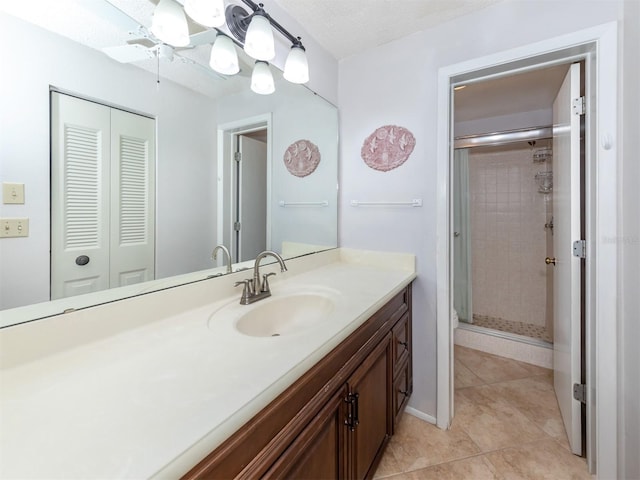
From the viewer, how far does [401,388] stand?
146 centimetres

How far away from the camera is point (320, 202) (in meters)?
1.84

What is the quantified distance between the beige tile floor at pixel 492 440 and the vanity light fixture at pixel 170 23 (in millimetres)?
1983

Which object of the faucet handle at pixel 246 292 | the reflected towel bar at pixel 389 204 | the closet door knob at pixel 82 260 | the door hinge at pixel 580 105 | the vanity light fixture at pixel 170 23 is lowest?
the faucet handle at pixel 246 292

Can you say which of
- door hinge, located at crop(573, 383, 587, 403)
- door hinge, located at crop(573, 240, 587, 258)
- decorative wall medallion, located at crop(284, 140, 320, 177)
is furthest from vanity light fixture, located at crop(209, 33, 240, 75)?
door hinge, located at crop(573, 383, 587, 403)

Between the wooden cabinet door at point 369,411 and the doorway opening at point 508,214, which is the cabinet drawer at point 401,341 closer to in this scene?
the wooden cabinet door at point 369,411

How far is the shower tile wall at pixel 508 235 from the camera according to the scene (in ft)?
8.49

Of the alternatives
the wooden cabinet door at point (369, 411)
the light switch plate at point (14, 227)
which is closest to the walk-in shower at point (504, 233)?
the wooden cabinet door at point (369, 411)

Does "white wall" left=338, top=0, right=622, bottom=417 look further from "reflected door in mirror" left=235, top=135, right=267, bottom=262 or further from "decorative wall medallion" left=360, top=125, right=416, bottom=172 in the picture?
"reflected door in mirror" left=235, top=135, right=267, bottom=262

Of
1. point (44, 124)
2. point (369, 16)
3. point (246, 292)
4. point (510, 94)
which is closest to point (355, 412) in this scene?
point (246, 292)

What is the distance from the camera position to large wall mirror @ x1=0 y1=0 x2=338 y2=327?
0.68m

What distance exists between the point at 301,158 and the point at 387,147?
0.53m

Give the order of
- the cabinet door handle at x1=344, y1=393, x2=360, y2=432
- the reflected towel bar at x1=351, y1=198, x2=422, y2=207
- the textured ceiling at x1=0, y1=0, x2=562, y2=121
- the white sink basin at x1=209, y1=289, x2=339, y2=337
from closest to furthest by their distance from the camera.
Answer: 1. the textured ceiling at x1=0, y1=0, x2=562, y2=121
2. the cabinet door handle at x1=344, y1=393, x2=360, y2=432
3. the white sink basin at x1=209, y1=289, x2=339, y2=337
4. the reflected towel bar at x1=351, y1=198, x2=422, y2=207

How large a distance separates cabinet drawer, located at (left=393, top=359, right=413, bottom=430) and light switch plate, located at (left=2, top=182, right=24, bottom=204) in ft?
4.87

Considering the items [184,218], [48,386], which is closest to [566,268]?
[184,218]
